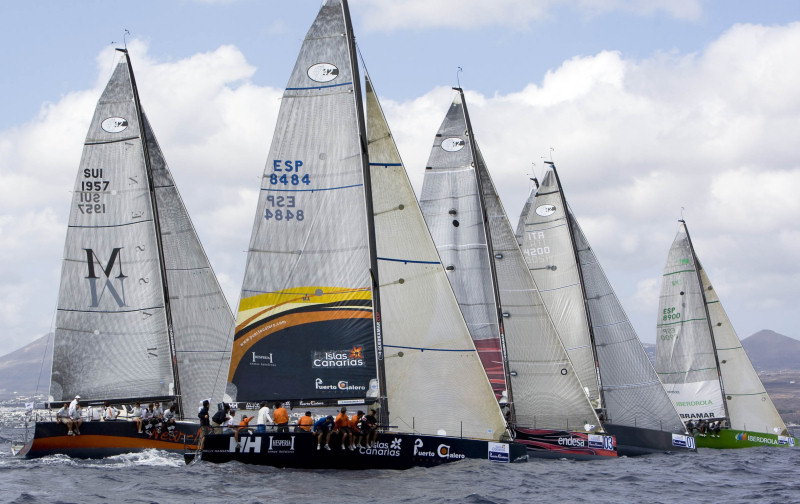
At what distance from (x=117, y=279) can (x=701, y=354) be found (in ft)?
81.4

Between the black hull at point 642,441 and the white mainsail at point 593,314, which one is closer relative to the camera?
the black hull at point 642,441

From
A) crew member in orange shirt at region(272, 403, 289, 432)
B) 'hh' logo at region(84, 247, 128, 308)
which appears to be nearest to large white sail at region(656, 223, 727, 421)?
'hh' logo at region(84, 247, 128, 308)

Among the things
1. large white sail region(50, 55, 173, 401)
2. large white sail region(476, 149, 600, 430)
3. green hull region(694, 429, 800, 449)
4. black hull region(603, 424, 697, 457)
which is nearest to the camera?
large white sail region(476, 149, 600, 430)

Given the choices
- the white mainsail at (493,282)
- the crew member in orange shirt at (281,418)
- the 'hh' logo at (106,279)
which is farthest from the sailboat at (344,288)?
the 'hh' logo at (106,279)

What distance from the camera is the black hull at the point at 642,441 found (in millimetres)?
32094

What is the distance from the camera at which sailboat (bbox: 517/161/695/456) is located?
115ft

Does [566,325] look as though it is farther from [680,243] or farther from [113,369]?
[113,369]

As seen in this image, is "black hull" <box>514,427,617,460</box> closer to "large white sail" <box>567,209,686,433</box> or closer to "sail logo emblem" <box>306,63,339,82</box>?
"large white sail" <box>567,209,686,433</box>

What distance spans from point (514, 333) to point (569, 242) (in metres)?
6.37

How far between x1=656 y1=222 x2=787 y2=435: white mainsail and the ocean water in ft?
52.5

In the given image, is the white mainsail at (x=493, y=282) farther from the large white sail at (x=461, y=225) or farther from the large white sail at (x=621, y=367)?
the large white sail at (x=621, y=367)

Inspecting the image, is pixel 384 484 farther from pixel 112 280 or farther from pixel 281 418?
pixel 112 280

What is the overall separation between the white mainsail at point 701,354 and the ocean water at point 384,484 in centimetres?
1600

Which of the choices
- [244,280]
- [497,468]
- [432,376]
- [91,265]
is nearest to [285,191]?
[244,280]
